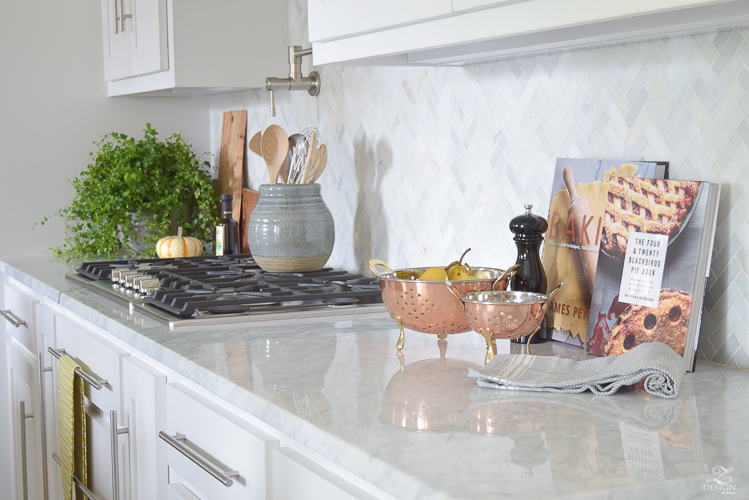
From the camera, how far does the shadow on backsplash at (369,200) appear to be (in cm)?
199

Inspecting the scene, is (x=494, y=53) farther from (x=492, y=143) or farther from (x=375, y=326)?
(x=375, y=326)

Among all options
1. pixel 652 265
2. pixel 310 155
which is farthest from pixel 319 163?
pixel 652 265

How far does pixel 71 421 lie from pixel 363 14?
1.15 meters

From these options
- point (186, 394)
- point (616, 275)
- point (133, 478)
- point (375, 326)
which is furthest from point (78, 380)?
point (616, 275)

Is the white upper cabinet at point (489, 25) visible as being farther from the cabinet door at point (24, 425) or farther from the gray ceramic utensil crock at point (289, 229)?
the cabinet door at point (24, 425)

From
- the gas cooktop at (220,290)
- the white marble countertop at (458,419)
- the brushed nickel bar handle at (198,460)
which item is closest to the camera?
the white marble countertop at (458,419)

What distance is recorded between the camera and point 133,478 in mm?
1474

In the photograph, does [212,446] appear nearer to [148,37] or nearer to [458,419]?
[458,419]

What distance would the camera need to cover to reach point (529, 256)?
1266 mm

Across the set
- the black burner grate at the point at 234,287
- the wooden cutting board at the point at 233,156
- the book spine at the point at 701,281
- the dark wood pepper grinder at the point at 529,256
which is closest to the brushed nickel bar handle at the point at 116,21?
the wooden cutting board at the point at 233,156

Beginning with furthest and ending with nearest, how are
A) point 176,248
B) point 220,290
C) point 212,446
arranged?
point 176,248
point 220,290
point 212,446

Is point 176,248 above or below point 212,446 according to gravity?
above

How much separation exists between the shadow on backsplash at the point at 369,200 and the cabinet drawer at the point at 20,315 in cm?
93

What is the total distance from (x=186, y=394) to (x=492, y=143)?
80 centimetres
